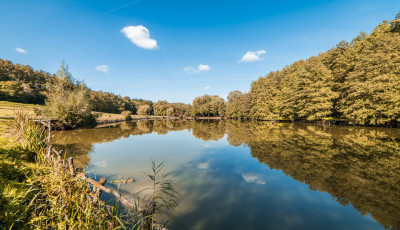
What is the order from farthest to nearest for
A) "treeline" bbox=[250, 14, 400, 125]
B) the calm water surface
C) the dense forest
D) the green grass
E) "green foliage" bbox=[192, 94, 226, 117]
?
"green foliage" bbox=[192, 94, 226, 117]
the green grass
the dense forest
"treeline" bbox=[250, 14, 400, 125]
the calm water surface

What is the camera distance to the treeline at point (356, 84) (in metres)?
21.8

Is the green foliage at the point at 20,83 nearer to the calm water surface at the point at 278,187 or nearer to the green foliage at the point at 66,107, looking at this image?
the green foliage at the point at 66,107

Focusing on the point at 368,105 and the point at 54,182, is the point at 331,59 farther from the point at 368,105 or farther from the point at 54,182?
the point at 54,182

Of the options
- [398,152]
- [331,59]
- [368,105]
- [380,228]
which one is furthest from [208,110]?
[380,228]

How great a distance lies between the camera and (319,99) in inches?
1192

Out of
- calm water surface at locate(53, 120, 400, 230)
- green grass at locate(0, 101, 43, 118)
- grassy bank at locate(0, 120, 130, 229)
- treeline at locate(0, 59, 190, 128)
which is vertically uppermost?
treeline at locate(0, 59, 190, 128)

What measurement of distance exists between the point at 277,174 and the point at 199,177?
160 inches

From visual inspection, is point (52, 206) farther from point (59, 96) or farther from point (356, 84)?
point (356, 84)

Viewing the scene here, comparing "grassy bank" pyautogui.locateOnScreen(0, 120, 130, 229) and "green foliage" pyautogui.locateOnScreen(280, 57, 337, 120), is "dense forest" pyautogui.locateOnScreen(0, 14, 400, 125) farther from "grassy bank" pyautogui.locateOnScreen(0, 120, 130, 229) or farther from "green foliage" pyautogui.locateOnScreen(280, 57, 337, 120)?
"grassy bank" pyautogui.locateOnScreen(0, 120, 130, 229)

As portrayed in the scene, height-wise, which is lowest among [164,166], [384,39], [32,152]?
[164,166]

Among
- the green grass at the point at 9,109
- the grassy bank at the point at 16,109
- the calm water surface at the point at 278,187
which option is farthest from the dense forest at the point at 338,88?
the calm water surface at the point at 278,187

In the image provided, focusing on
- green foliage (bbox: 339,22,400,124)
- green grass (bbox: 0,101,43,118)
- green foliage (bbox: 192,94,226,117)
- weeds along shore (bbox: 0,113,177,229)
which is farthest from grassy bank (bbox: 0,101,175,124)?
green foliage (bbox: 339,22,400,124)

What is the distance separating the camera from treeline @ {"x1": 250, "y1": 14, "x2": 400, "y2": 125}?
21.8 metres

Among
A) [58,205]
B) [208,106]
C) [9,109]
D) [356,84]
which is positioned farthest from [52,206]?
[208,106]
